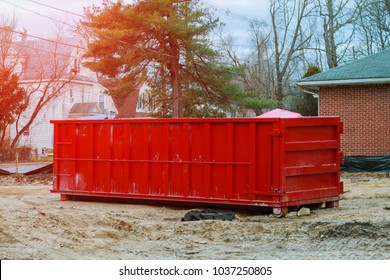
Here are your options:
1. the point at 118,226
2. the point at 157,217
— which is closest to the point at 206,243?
the point at 118,226

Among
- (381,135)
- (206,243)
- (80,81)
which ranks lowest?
(206,243)

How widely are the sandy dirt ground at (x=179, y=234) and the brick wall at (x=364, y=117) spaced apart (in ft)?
34.5

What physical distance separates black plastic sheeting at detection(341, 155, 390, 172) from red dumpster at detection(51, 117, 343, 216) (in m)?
9.72

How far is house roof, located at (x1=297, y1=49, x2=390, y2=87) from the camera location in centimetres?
2641

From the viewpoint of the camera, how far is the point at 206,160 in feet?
51.7

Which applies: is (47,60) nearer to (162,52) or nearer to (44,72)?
(44,72)

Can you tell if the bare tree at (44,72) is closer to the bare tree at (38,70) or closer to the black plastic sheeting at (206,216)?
the bare tree at (38,70)

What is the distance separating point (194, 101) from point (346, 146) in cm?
1489

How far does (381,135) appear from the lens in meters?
27.1

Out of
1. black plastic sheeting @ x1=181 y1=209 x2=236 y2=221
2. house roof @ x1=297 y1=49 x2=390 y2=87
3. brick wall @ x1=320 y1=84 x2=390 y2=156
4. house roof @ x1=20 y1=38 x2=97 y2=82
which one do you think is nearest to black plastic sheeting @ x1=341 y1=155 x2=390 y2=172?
brick wall @ x1=320 y1=84 x2=390 y2=156

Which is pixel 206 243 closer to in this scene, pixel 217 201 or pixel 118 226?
pixel 118 226

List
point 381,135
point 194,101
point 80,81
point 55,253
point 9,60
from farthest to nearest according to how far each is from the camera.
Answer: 1. point 80,81
2. point 9,60
3. point 194,101
4. point 381,135
5. point 55,253

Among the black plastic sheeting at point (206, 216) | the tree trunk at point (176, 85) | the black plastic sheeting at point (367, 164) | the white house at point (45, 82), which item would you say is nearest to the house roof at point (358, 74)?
the black plastic sheeting at point (367, 164)

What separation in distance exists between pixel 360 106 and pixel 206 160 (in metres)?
12.9
